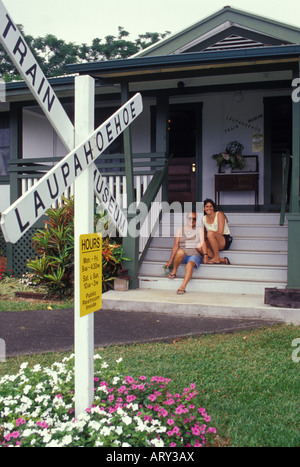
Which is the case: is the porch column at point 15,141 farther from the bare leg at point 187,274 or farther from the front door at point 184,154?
the bare leg at point 187,274

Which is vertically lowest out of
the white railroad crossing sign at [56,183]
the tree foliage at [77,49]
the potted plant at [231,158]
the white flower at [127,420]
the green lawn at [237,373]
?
the green lawn at [237,373]

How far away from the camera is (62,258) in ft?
23.7

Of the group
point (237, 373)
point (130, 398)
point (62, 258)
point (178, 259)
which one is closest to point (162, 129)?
point (178, 259)

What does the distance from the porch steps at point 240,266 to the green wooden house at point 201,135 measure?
2 centimetres

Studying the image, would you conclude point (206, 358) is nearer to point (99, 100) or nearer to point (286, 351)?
point (286, 351)

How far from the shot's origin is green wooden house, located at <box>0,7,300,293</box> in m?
6.97

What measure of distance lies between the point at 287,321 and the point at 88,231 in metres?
3.83

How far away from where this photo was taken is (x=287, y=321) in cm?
542

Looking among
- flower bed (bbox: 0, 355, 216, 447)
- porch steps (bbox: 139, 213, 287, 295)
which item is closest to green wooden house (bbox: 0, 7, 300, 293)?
porch steps (bbox: 139, 213, 287, 295)

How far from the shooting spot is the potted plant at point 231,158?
10.1 metres

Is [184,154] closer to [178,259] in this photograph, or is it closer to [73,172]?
[178,259]

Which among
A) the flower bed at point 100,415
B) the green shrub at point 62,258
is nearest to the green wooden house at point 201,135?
the green shrub at point 62,258

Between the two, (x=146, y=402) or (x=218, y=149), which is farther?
(x=218, y=149)

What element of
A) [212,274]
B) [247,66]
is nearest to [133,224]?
[212,274]
